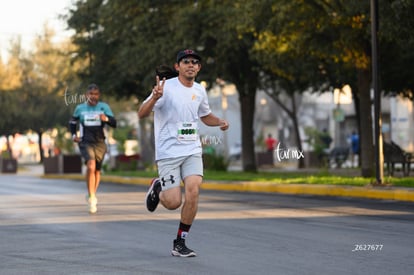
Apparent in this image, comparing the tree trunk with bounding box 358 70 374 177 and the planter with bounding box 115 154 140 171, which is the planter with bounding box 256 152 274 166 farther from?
the tree trunk with bounding box 358 70 374 177

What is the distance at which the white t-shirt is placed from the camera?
8805 millimetres

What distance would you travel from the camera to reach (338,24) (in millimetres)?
22625

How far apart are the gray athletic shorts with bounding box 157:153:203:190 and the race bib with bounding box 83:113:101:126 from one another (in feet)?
19.5

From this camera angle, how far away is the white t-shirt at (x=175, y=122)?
880 cm

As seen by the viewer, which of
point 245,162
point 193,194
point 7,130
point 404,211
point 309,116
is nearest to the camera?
point 193,194

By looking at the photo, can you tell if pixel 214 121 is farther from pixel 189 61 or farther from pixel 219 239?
pixel 219 239

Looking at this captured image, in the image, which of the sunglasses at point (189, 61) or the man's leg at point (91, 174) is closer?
the sunglasses at point (189, 61)

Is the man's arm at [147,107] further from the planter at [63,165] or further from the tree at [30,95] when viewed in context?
the tree at [30,95]

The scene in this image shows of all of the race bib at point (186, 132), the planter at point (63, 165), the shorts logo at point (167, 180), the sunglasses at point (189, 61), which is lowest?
the planter at point (63, 165)

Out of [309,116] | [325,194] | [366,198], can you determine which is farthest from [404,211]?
[309,116]

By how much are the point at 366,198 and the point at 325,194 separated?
A: 5.81 ft

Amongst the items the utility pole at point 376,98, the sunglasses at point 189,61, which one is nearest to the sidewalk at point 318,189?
the utility pole at point 376,98

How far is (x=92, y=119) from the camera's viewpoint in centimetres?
1470

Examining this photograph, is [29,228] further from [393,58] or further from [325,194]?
[393,58]
